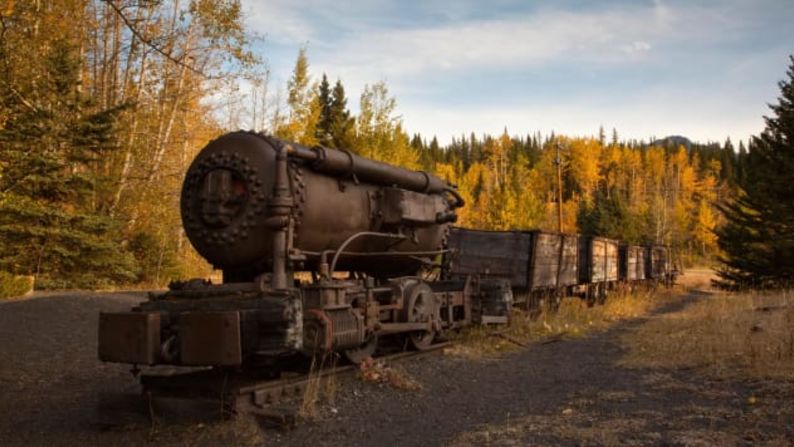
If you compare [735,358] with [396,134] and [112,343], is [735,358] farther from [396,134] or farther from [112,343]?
[396,134]

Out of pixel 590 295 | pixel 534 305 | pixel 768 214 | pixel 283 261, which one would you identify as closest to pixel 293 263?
pixel 283 261

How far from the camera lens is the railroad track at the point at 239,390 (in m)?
5.73

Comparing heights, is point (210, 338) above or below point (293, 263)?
below

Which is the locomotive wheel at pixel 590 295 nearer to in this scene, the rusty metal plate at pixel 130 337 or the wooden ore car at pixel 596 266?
the wooden ore car at pixel 596 266

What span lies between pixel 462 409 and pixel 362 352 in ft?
7.33

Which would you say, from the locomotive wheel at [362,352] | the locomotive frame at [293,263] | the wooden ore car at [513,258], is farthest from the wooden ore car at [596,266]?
the locomotive wheel at [362,352]

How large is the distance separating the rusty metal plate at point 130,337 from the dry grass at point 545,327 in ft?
17.7

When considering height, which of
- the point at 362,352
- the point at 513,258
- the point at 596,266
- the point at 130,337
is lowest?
the point at 362,352

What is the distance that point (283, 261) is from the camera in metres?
6.59

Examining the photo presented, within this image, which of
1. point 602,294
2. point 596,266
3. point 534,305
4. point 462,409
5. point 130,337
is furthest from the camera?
point 602,294

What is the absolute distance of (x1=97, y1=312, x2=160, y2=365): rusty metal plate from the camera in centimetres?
573

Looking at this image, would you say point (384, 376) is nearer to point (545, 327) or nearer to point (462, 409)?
point (462, 409)

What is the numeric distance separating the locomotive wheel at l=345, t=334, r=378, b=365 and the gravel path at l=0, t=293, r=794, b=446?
55 centimetres

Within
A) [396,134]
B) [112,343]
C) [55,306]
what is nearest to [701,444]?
[112,343]
